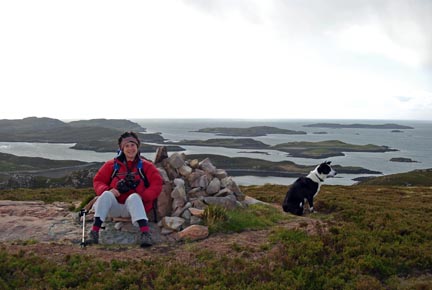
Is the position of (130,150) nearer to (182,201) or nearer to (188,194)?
(182,201)

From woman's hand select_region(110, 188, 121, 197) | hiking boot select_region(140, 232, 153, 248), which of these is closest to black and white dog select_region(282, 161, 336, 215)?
hiking boot select_region(140, 232, 153, 248)

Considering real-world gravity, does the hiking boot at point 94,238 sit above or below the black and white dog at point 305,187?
below

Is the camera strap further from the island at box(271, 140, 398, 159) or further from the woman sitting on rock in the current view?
the island at box(271, 140, 398, 159)

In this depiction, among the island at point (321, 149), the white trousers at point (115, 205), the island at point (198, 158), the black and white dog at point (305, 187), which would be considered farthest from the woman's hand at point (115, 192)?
the island at point (321, 149)

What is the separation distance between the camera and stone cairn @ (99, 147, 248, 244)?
391 inches

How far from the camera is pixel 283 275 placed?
768 cm

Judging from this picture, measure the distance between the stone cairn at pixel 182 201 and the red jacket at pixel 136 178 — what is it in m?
0.86

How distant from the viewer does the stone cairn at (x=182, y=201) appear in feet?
32.6

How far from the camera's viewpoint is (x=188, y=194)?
41.9ft

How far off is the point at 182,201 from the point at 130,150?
2.93 m

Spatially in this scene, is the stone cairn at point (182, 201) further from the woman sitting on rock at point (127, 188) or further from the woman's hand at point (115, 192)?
the woman's hand at point (115, 192)

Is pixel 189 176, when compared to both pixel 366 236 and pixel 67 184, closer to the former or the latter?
pixel 366 236

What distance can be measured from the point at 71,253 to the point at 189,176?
586 centimetres

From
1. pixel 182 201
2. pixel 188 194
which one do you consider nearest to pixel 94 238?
pixel 182 201
